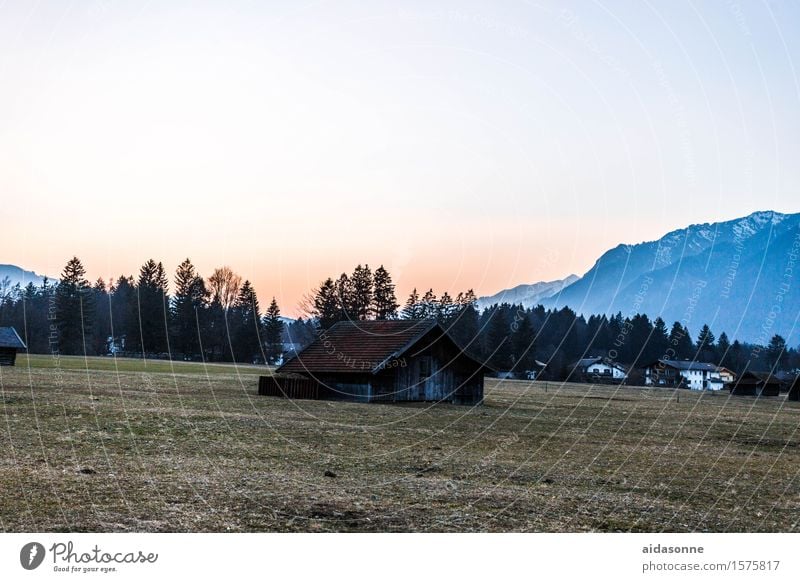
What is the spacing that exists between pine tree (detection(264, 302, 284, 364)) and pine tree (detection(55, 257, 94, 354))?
2381 cm

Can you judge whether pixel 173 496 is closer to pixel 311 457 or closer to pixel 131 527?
pixel 131 527

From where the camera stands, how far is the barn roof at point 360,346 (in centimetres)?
4484

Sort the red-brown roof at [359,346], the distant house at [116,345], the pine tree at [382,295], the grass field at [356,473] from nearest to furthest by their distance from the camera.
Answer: the grass field at [356,473] < the red-brown roof at [359,346] < the pine tree at [382,295] < the distant house at [116,345]

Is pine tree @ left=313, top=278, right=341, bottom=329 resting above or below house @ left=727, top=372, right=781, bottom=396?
above

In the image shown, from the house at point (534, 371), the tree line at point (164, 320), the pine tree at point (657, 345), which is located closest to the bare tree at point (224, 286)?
the tree line at point (164, 320)

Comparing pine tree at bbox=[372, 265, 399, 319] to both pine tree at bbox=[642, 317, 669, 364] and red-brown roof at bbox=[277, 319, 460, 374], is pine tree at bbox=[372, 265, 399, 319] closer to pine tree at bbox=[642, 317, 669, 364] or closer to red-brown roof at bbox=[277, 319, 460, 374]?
red-brown roof at bbox=[277, 319, 460, 374]

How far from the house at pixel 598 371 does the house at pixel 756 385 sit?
71.9ft

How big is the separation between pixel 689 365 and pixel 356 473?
144372mm

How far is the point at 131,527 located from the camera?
1225 cm

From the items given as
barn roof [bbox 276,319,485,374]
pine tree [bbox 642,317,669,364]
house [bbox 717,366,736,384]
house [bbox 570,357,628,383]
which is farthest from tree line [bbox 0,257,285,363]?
house [bbox 717,366,736,384]

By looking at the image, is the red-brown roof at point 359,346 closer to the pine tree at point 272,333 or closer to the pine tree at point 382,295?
the pine tree at point 382,295

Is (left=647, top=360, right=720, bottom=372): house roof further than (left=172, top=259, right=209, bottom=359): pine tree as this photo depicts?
Yes

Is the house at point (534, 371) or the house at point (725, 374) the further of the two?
the house at point (725, 374)

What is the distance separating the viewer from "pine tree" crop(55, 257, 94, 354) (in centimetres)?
10593
